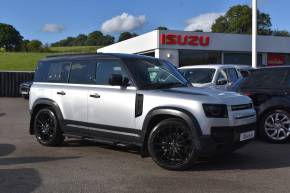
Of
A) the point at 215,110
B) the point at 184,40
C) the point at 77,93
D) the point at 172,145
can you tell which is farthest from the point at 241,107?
the point at 184,40

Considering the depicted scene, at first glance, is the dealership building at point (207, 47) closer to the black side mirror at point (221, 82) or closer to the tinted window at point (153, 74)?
the black side mirror at point (221, 82)

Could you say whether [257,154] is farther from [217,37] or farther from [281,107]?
[217,37]

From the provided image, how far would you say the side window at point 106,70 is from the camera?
8367 millimetres

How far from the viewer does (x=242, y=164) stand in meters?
7.83

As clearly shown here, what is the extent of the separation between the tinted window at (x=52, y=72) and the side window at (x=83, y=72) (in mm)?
181

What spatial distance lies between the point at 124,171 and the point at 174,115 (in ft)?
3.64

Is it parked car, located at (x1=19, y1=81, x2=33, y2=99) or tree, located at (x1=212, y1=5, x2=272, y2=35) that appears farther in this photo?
tree, located at (x1=212, y1=5, x2=272, y2=35)

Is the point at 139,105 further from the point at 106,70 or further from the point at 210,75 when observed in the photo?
the point at 210,75

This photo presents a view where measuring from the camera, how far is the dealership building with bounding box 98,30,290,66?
86.4 feet

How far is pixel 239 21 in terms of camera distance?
84.4 m

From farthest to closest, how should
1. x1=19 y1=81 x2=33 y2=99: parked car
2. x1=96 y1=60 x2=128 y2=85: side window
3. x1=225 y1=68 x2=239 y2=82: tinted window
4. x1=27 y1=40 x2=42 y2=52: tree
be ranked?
x1=27 y1=40 x2=42 y2=52: tree → x1=19 y1=81 x2=33 y2=99: parked car → x1=225 y1=68 x2=239 y2=82: tinted window → x1=96 y1=60 x2=128 y2=85: side window

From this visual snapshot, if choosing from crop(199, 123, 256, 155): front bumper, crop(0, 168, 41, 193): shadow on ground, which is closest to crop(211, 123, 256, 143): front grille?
crop(199, 123, 256, 155): front bumper

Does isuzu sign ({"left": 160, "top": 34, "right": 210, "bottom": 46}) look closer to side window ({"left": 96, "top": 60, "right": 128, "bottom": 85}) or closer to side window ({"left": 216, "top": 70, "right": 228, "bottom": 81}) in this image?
side window ({"left": 216, "top": 70, "right": 228, "bottom": 81})

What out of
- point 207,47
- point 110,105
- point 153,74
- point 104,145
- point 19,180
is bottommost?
point 19,180
